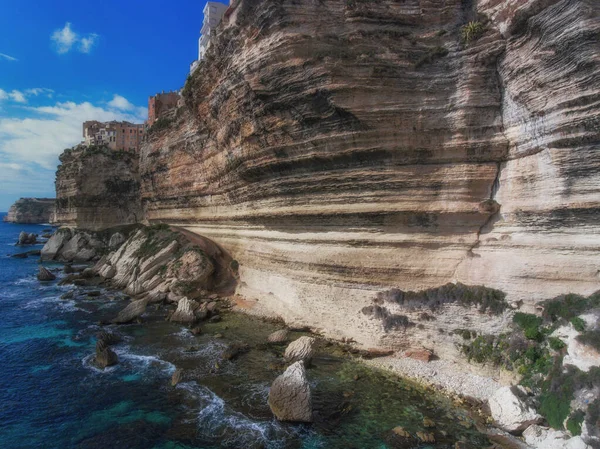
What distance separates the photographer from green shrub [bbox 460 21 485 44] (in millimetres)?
15242

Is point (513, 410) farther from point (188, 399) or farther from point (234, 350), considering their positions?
point (234, 350)

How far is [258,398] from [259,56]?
15.9m

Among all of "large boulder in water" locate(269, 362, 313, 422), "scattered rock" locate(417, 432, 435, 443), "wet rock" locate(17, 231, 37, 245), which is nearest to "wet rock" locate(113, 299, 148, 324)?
"large boulder in water" locate(269, 362, 313, 422)

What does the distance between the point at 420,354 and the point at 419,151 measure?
8555 mm

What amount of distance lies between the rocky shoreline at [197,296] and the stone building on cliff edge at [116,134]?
31358mm

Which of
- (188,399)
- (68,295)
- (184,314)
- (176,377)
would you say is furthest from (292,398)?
(68,295)

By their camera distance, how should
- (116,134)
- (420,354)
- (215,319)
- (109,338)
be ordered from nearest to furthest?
(420,354)
(109,338)
(215,319)
(116,134)

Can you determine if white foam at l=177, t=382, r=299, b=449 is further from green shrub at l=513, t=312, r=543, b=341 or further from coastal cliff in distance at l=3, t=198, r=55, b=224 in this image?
coastal cliff in distance at l=3, t=198, r=55, b=224

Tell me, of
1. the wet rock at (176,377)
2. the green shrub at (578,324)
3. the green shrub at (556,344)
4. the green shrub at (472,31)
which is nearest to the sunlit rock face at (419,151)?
the green shrub at (472,31)

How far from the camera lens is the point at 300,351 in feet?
51.5

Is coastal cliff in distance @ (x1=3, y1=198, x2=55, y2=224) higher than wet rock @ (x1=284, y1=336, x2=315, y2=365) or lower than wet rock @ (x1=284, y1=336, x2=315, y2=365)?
higher

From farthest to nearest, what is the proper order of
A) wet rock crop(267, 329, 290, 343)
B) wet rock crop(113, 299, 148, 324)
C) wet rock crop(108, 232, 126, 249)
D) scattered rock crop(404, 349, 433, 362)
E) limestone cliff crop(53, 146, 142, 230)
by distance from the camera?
1. limestone cliff crop(53, 146, 142, 230)
2. wet rock crop(108, 232, 126, 249)
3. wet rock crop(113, 299, 148, 324)
4. wet rock crop(267, 329, 290, 343)
5. scattered rock crop(404, 349, 433, 362)

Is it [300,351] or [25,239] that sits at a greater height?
[25,239]

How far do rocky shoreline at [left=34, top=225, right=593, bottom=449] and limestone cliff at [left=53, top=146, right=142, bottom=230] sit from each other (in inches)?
187
